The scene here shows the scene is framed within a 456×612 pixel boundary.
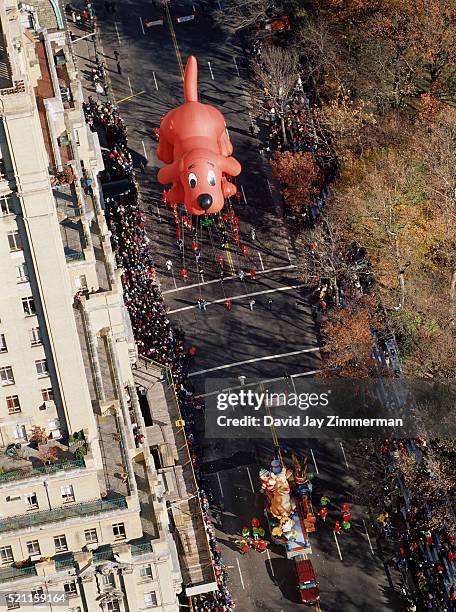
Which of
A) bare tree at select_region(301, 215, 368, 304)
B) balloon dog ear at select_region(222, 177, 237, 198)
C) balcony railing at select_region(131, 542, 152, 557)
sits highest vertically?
balloon dog ear at select_region(222, 177, 237, 198)

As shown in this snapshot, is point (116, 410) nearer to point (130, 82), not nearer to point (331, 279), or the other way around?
point (331, 279)

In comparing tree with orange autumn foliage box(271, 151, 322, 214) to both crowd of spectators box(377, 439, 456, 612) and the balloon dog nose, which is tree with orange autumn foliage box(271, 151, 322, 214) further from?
crowd of spectators box(377, 439, 456, 612)

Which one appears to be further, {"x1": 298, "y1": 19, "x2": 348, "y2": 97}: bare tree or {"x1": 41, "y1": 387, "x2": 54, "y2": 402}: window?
{"x1": 298, "y1": 19, "x2": 348, "y2": 97}: bare tree

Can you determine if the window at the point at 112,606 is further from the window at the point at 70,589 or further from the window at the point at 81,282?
the window at the point at 81,282

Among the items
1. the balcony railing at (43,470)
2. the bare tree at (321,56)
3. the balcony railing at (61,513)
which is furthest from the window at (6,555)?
the bare tree at (321,56)

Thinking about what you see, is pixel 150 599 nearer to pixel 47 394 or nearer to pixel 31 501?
pixel 31 501

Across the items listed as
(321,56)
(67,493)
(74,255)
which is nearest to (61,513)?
(67,493)

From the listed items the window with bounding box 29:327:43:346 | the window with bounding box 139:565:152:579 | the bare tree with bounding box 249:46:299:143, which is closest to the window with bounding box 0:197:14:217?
the window with bounding box 29:327:43:346
